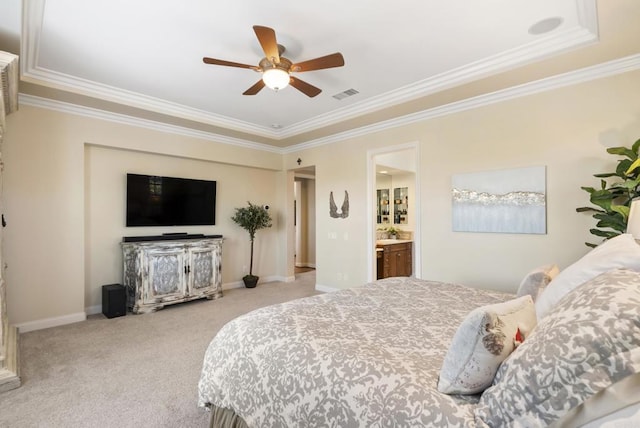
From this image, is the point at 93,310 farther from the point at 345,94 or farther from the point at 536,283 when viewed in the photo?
the point at 536,283

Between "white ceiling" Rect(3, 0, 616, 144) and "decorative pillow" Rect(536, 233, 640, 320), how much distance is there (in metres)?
1.95

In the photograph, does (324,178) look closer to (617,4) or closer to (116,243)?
(116,243)

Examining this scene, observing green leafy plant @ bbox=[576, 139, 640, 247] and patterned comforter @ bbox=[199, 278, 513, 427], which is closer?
patterned comforter @ bbox=[199, 278, 513, 427]

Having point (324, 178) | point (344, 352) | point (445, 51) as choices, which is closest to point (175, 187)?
point (324, 178)

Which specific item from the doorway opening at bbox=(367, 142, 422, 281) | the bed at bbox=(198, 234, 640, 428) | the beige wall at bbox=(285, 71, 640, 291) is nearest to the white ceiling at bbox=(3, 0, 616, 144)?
the beige wall at bbox=(285, 71, 640, 291)

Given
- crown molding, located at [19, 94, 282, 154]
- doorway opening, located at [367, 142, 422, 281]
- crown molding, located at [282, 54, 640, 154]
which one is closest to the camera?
crown molding, located at [282, 54, 640, 154]

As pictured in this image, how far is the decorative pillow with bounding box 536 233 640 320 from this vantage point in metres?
1.28

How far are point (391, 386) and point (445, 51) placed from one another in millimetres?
2979

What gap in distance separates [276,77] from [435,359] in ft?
8.02

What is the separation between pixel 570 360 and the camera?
88 centimetres

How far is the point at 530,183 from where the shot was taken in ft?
11.3

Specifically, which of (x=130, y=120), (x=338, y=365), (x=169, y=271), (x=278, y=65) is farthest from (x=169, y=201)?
(x=338, y=365)

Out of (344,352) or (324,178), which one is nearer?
(344,352)

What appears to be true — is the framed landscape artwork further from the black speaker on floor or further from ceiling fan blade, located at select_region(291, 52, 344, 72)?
the black speaker on floor
